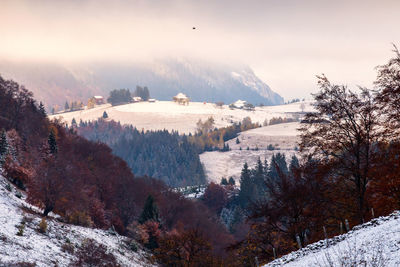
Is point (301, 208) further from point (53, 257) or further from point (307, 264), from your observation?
point (53, 257)

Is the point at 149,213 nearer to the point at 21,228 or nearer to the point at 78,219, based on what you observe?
the point at 78,219

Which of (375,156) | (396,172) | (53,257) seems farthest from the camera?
(53,257)

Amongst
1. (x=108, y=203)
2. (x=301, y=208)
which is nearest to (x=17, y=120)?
(x=108, y=203)

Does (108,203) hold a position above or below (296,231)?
below

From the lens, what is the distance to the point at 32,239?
30094 millimetres

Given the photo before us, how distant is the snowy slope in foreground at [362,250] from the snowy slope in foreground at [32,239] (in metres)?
15.8

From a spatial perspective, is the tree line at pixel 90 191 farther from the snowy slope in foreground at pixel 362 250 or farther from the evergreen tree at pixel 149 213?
the snowy slope in foreground at pixel 362 250

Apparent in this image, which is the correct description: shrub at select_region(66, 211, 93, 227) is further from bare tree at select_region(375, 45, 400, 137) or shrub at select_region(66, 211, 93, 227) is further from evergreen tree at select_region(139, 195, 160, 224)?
bare tree at select_region(375, 45, 400, 137)

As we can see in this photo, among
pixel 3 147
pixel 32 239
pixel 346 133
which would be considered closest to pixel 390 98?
pixel 346 133

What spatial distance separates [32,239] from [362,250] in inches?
959

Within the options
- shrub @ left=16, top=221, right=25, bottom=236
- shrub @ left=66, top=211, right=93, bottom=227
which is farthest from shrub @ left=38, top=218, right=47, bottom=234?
shrub @ left=66, top=211, right=93, bottom=227

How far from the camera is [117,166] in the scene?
10875 cm

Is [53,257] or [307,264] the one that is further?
[53,257]

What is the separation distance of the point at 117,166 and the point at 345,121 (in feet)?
293
